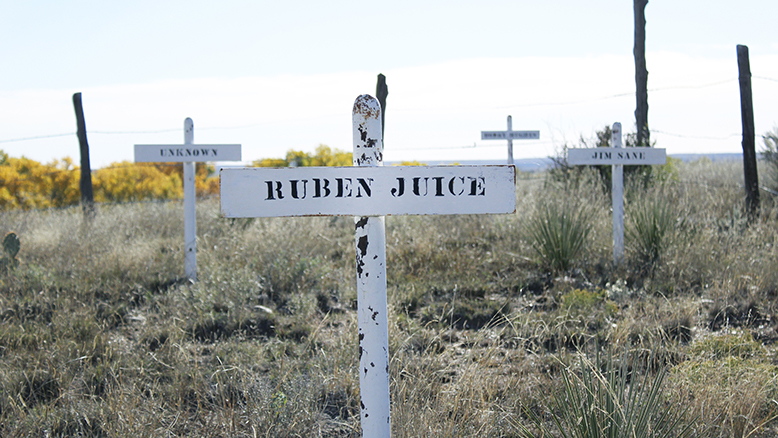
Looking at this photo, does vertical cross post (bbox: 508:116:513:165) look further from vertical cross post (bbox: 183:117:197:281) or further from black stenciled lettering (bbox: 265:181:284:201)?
black stenciled lettering (bbox: 265:181:284:201)

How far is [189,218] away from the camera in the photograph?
6.82 metres

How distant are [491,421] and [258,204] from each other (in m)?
1.60

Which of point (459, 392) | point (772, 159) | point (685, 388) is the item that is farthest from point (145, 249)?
point (772, 159)

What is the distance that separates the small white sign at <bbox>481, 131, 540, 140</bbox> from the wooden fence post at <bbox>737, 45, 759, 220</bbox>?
3691 mm

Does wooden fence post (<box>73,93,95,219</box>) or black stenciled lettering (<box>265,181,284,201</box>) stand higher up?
wooden fence post (<box>73,93,95,219</box>)

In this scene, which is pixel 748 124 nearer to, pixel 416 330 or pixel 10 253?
pixel 416 330

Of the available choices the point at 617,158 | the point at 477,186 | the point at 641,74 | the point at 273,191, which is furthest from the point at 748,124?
the point at 273,191

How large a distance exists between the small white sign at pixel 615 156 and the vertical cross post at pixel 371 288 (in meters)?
4.96

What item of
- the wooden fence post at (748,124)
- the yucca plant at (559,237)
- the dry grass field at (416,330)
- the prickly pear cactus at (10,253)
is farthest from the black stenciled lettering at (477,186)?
the wooden fence post at (748,124)

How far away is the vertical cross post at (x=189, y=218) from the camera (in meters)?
6.65

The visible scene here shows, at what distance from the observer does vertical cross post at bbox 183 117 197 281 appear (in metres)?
6.65

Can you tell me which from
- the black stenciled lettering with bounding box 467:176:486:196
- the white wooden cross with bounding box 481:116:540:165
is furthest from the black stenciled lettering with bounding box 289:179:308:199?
the white wooden cross with bounding box 481:116:540:165

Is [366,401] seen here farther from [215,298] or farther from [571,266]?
[571,266]

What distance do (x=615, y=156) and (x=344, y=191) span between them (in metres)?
5.50
